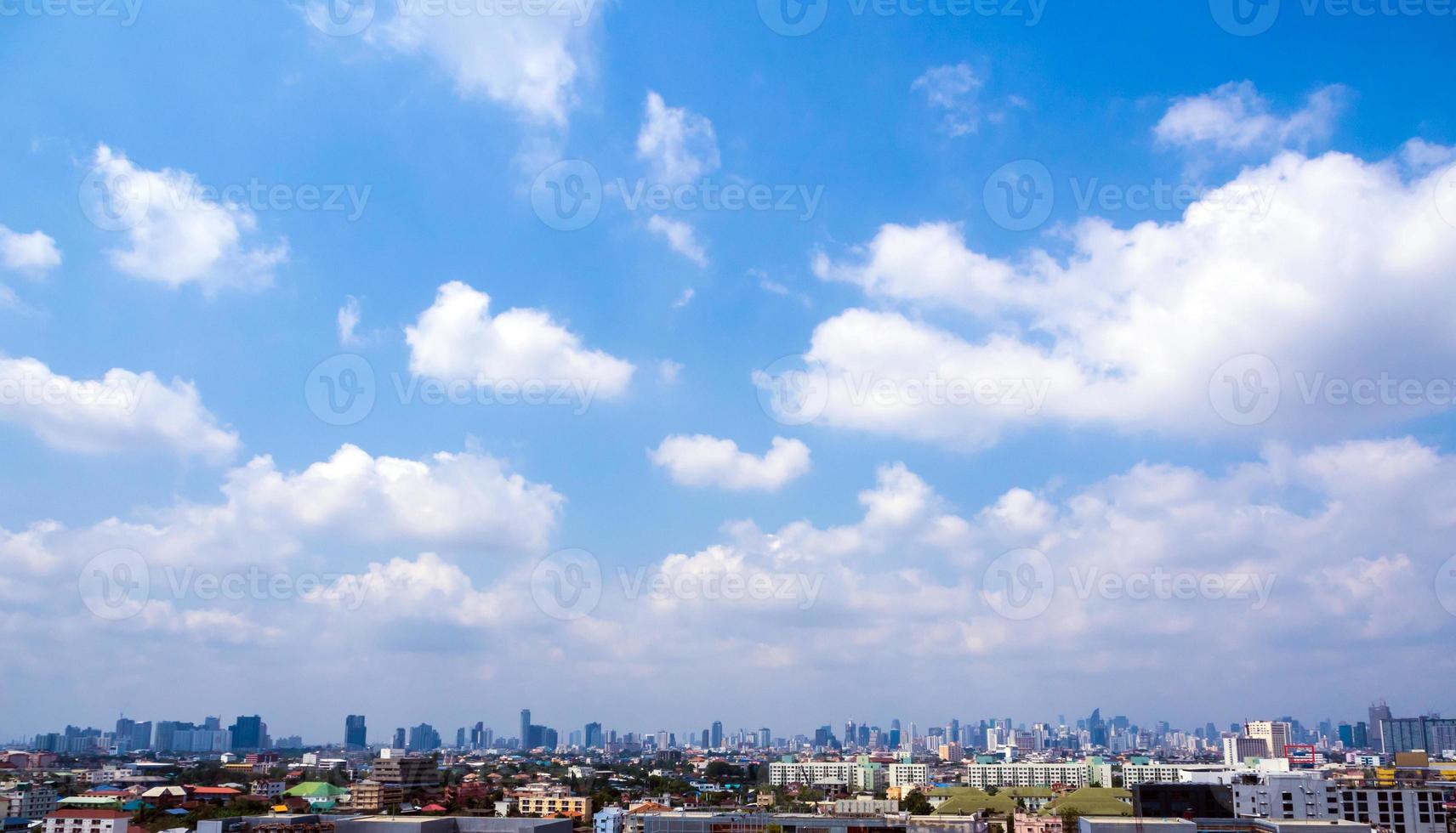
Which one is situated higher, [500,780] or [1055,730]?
[500,780]

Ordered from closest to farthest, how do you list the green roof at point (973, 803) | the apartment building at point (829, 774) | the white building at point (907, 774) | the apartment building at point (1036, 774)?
the green roof at point (973, 803) < the apartment building at point (1036, 774) < the white building at point (907, 774) < the apartment building at point (829, 774)

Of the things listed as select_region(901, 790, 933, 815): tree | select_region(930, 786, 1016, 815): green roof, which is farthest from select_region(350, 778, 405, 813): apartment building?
select_region(930, 786, 1016, 815): green roof

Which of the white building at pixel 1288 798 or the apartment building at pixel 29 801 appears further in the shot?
the apartment building at pixel 29 801

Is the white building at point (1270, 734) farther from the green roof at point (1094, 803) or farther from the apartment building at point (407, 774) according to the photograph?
the apartment building at point (407, 774)

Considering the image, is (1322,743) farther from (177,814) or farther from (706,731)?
(177,814)

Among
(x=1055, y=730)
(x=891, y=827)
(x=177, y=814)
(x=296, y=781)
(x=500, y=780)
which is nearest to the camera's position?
(x=891, y=827)

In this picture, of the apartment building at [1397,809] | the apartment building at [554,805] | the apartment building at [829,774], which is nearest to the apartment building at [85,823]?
the apartment building at [554,805]

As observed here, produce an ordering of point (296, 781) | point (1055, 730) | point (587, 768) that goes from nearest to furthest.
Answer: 1. point (296, 781)
2. point (587, 768)
3. point (1055, 730)

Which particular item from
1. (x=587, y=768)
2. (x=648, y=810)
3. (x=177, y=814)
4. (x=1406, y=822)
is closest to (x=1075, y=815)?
(x=1406, y=822)

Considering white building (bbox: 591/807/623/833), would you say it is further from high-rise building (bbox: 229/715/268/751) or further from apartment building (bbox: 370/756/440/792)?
high-rise building (bbox: 229/715/268/751)
